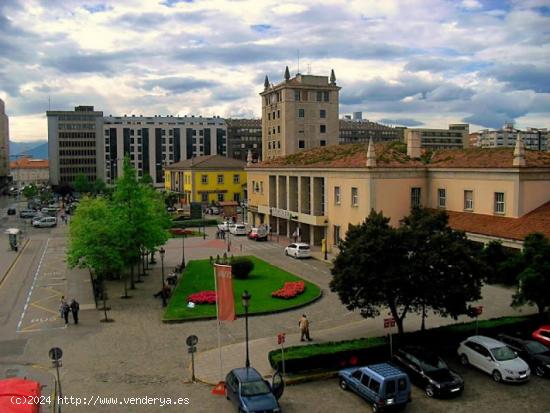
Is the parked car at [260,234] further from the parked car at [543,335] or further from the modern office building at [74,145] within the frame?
the modern office building at [74,145]

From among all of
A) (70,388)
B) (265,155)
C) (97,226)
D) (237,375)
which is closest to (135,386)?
(70,388)

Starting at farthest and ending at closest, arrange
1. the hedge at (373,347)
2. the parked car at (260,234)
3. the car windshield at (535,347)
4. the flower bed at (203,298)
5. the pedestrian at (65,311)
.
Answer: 1. the parked car at (260,234)
2. the flower bed at (203,298)
3. the pedestrian at (65,311)
4. the car windshield at (535,347)
5. the hedge at (373,347)

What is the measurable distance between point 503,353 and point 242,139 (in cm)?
14497

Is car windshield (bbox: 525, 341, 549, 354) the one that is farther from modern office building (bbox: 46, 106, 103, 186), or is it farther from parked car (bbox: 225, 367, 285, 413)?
modern office building (bbox: 46, 106, 103, 186)

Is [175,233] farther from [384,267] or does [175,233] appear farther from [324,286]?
[384,267]

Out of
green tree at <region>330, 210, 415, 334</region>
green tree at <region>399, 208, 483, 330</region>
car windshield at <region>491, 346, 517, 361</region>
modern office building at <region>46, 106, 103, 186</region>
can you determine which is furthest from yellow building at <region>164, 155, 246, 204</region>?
car windshield at <region>491, 346, 517, 361</region>

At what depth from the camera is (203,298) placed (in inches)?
1341

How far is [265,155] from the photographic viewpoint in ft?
338

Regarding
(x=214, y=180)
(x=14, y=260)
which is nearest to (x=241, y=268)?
(x=14, y=260)

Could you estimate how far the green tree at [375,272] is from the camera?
2402cm

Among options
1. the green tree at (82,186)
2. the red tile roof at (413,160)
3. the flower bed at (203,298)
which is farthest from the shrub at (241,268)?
the green tree at (82,186)

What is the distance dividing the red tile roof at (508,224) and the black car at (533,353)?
1262cm

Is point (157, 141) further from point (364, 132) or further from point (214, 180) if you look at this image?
point (364, 132)

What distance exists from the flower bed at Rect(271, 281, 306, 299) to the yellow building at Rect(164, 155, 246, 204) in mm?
65151
